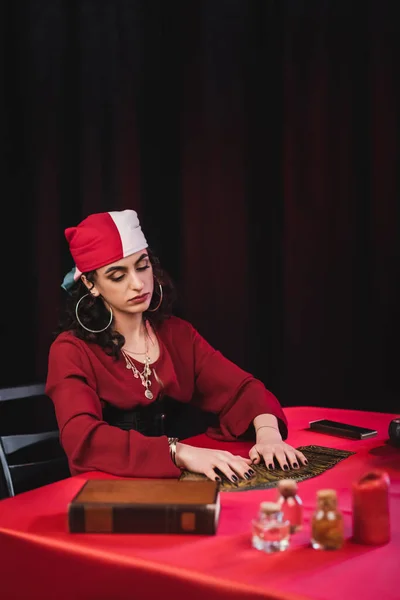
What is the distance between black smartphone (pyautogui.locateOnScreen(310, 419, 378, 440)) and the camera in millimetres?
1800

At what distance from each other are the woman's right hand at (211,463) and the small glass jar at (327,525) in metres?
0.36

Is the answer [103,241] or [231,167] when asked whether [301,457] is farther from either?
[231,167]

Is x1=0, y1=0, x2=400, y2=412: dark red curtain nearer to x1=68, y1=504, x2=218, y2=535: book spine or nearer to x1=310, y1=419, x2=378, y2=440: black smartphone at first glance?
x1=310, y1=419, x2=378, y2=440: black smartphone

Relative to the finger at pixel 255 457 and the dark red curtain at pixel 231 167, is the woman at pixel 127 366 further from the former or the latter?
the dark red curtain at pixel 231 167

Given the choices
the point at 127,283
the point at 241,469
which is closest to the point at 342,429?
the point at 241,469

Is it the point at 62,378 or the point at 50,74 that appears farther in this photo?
the point at 50,74

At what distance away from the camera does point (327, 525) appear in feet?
3.67

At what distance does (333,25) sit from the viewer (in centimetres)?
256

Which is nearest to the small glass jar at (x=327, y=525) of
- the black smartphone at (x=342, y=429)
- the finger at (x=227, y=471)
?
the finger at (x=227, y=471)

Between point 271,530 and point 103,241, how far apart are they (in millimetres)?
991

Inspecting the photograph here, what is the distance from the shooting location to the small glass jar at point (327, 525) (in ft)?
3.66

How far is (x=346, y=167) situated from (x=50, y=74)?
1.20 meters

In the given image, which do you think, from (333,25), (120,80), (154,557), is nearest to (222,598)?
(154,557)

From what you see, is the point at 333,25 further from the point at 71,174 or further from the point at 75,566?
A: the point at 75,566
